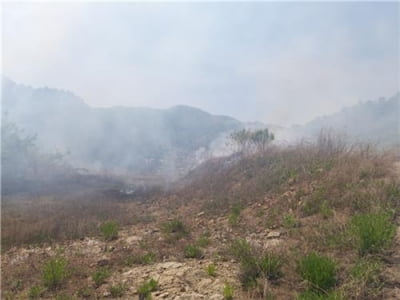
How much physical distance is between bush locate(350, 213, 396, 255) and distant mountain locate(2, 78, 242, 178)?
88.5 ft

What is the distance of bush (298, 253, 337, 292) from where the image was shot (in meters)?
3.38

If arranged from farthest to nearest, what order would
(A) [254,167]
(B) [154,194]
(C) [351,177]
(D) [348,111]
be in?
(D) [348,111] < (B) [154,194] < (A) [254,167] < (C) [351,177]

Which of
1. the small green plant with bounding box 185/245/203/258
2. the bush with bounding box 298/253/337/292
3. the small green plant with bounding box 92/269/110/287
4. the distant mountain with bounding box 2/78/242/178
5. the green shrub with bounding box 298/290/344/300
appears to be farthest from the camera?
the distant mountain with bounding box 2/78/242/178

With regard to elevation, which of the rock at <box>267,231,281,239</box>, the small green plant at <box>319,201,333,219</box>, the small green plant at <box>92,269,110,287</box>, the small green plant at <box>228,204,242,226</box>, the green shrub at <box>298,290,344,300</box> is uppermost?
the small green plant at <box>319,201,333,219</box>

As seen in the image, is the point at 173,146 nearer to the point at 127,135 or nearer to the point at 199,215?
the point at 127,135

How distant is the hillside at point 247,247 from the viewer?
358cm

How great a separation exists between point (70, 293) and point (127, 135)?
3874 cm

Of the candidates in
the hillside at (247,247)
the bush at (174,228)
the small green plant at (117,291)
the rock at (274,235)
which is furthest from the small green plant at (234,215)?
the small green plant at (117,291)

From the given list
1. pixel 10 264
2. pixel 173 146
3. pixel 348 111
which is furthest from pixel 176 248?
pixel 348 111

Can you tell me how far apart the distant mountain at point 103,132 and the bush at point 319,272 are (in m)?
27.3

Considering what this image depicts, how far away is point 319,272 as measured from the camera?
345 centimetres

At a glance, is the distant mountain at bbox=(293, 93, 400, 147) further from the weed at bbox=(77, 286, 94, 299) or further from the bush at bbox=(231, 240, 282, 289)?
the weed at bbox=(77, 286, 94, 299)

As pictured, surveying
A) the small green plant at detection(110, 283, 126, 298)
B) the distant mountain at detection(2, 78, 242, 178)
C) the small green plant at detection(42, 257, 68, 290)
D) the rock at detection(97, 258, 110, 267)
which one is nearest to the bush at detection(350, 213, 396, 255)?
the small green plant at detection(110, 283, 126, 298)

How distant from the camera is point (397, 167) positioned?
696 centimetres
